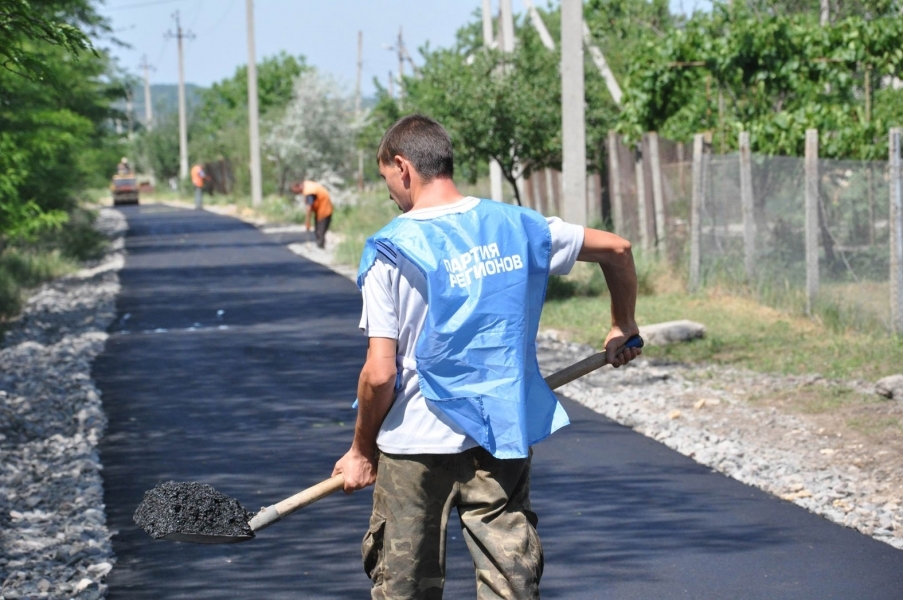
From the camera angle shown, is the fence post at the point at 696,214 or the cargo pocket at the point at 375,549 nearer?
the cargo pocket at the point at 375,549

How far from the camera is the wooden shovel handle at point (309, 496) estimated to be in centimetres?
371

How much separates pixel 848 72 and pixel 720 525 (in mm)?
11396

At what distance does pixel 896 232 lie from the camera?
1080 cm

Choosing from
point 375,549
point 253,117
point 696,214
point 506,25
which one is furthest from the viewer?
point 253,117

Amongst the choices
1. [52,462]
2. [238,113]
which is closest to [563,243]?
[52,462]

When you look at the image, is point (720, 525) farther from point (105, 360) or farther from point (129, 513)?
point (105, 360)

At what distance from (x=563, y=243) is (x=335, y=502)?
3.48 metres

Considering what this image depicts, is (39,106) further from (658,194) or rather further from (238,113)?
(238,113)

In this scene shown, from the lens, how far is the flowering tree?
39938 millimetres

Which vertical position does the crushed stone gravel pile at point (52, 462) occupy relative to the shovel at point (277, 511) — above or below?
below

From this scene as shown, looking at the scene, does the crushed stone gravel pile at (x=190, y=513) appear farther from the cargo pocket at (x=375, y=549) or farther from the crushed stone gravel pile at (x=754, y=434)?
the crushed stone gravel pile at (x=754, y=434)

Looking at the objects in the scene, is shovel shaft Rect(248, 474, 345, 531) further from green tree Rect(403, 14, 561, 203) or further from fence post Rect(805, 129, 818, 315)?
green tree Rect(403, 14, 561, 203)

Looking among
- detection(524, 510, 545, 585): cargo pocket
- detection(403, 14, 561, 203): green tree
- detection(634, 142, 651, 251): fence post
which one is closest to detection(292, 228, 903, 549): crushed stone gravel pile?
detection(524, 510, 545, 585): cargo pocket

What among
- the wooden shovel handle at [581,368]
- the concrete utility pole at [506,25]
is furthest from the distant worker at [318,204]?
the wooden shovel handle at [581,368]
